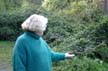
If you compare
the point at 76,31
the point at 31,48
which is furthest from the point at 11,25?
the point at 31,48

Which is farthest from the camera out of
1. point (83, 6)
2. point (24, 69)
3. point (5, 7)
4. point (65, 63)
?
point (5, 7)

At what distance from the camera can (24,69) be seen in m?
4.40

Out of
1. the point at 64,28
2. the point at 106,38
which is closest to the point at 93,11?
the point at 64,28

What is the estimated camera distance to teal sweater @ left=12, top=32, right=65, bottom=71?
436 centimetres

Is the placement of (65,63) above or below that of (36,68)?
below

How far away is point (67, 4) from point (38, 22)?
57.2 ft

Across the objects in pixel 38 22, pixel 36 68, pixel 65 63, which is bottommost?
pixel 65 63

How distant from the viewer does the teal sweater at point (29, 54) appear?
4359 mm

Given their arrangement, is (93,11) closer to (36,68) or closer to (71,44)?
(71,44)

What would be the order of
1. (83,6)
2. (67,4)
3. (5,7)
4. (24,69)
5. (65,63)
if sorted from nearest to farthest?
(24,69)
(65,63)
(83,6)
(67,4)
(5,7)

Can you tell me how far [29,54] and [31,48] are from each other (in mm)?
83

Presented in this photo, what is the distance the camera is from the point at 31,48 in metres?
4.43

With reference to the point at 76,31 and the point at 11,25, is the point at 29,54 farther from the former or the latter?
the point at 11,25

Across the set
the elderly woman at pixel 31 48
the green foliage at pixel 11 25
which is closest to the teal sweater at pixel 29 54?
the elderly woman at pixel 31 48
